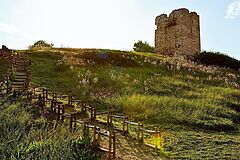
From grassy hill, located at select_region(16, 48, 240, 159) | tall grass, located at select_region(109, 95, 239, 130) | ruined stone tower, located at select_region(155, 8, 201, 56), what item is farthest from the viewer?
ruined stone tower, located at select_region(155, 8, 201, 56)

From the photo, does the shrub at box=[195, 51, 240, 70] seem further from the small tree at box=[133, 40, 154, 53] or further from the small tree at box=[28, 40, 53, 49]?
the small tree at box=[133, 40, 154, 53]

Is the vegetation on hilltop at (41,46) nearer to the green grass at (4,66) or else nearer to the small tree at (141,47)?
the green grass at (4,66)

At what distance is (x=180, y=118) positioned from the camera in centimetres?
1576

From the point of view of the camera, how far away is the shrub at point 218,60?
123ft

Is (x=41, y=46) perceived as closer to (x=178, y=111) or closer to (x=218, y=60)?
(x=218, y=60)

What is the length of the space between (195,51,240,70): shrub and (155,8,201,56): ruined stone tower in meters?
5.65

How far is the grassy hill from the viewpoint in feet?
42.4

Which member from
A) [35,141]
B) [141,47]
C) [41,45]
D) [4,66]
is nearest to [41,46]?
[41,45]

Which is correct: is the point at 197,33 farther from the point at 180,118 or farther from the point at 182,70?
the point at 180,118

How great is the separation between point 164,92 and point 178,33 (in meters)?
24.9

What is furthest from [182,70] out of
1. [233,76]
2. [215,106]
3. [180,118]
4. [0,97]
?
[0,97]

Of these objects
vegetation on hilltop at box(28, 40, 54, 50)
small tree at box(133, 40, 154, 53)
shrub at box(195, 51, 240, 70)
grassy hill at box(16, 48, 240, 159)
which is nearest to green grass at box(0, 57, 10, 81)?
grassy hill at box(16, 48, 240, 159)

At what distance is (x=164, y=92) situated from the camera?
2112 centimetres

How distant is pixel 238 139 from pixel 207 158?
3342 millimetres
